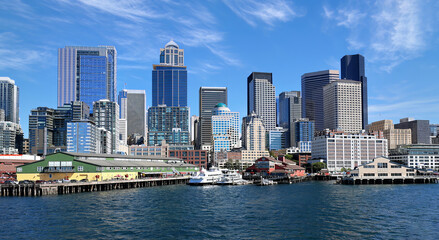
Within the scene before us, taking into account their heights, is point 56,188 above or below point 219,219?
above

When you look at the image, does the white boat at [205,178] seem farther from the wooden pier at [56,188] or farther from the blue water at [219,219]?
the blue water at [219,219]

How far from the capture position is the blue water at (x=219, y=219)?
54.8 metres

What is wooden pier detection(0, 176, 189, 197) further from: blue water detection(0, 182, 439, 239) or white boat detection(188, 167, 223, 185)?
white boat detection(188, 167, 223, 185)

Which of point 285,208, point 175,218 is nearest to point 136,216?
point 175,218

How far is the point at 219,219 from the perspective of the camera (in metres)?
66.2

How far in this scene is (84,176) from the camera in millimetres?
118750

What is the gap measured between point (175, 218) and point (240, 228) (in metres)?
13.3

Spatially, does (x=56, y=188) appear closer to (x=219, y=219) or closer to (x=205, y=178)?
(x=205, y=178)

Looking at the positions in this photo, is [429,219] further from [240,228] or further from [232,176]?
[232,176]

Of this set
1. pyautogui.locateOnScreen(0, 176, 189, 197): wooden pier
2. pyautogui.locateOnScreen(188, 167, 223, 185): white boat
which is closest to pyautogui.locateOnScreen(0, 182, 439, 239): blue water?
pyautogui.locateOnScreen(0, 176, 189, 197): wooden pier

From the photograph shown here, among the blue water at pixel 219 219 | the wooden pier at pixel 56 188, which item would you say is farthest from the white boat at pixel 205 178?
the blue water at pixel 219 219

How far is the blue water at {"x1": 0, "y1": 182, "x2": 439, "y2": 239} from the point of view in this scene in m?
54.8

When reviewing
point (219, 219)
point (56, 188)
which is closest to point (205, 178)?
point (56, 188)

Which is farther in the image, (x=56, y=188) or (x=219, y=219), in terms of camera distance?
(x=56, y=188)
